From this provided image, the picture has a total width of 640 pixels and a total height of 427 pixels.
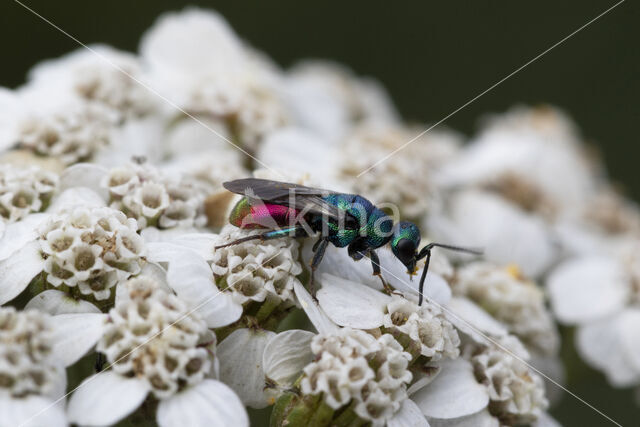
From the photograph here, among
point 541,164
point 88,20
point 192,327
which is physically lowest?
point 88,20

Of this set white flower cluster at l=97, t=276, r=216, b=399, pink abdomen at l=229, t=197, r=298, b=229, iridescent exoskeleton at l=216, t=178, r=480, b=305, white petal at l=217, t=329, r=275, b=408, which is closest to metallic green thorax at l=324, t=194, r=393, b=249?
iridescent exoskeleton at l=216, t=178, r=480, b=305

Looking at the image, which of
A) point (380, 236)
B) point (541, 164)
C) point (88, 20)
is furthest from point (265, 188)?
point (88, 20)

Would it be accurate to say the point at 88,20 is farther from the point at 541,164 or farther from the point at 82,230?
the point at 82,230

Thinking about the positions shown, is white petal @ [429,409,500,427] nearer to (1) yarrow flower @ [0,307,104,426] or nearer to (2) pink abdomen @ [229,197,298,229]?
(2) pink abdomen @ [229,197,298,229]

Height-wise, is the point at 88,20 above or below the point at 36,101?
below

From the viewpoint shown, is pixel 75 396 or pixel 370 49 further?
pixel 370 49

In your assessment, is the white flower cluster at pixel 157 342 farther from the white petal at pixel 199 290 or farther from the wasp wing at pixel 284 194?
the wasp wing at pixel 284 194
